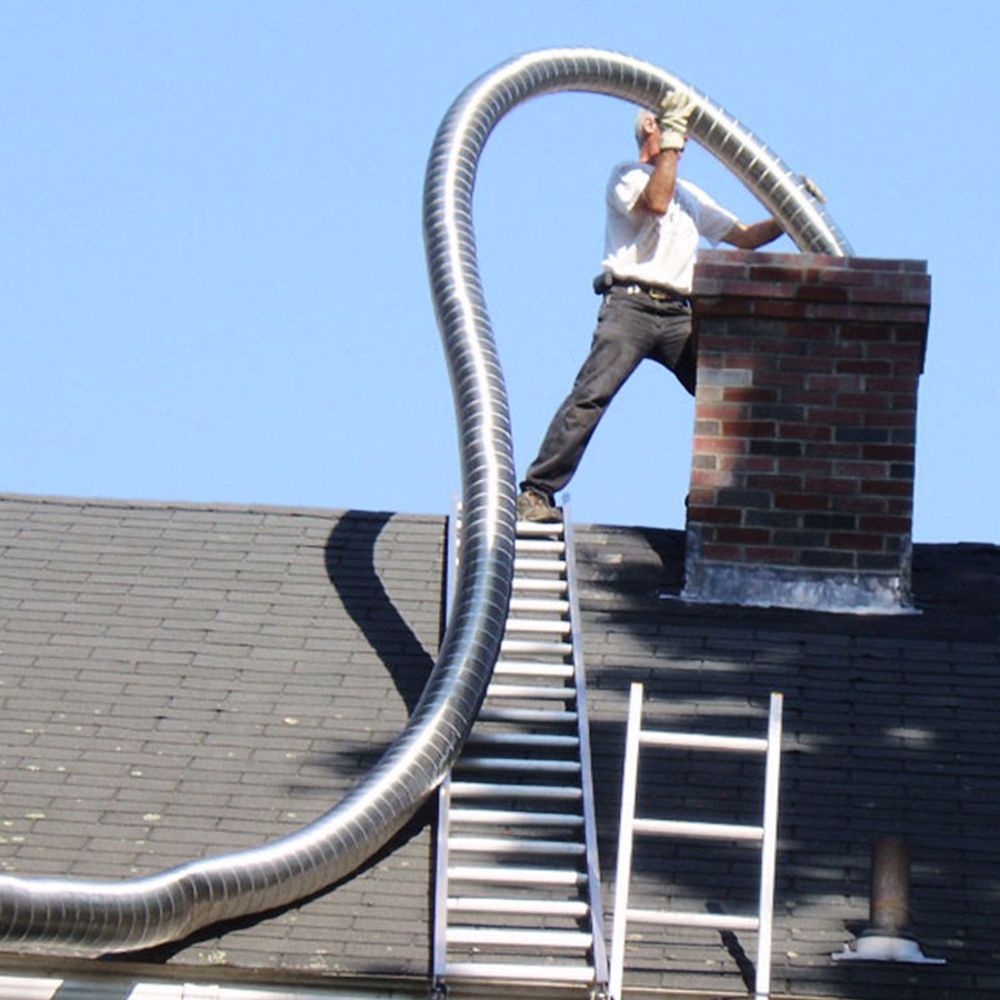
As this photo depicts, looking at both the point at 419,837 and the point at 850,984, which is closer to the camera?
the point at 850,984

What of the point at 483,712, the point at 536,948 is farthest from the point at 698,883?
the point at 483,712

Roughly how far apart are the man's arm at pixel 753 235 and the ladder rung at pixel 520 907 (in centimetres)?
481

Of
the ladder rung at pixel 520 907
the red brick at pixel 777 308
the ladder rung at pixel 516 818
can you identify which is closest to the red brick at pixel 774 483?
the red brick at pixel 777 308

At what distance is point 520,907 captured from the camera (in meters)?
7.44

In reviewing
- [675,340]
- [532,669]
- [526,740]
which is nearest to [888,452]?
[675,340]

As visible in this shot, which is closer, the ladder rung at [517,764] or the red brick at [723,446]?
the ladder rung at [517,764]

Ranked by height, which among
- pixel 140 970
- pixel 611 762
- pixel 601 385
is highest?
pixel 601 385

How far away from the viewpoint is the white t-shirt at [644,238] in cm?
1066

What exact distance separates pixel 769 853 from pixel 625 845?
41cm

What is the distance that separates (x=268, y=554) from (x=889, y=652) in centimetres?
248

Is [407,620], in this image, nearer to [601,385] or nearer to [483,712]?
[483,712]

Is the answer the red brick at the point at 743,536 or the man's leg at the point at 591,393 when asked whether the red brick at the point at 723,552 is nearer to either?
the red brick at the point at 743,536

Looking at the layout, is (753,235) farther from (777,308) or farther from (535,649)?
(535,649)

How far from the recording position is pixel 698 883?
24.7 ft
